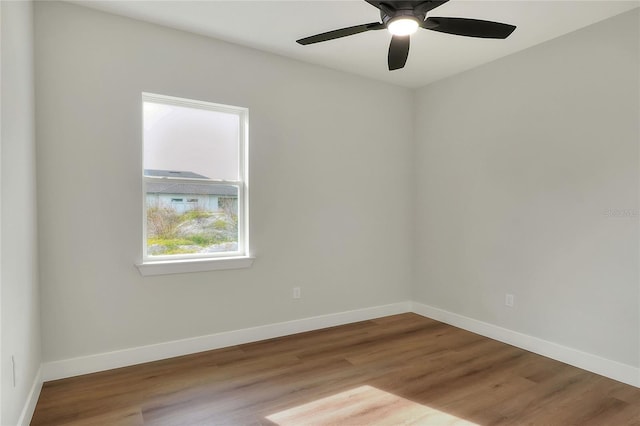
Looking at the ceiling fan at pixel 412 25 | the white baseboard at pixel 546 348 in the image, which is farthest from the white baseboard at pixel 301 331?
the ceiling fan at pixel 412 25

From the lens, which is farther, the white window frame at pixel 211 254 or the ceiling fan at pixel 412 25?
the white window frame at pixel 211 254

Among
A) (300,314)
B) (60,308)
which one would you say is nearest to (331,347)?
(300,314)

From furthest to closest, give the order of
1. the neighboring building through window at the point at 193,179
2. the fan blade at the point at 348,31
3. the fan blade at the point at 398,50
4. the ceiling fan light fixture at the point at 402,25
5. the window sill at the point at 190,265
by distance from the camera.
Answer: the neighboring building through window at the point at 193,179 → the window sill at the point at 190,265 → the fan blade at the point at 398,50 → the fan blade at the point at 348,31 → the ceiling fan light fixture at the point at 402,25

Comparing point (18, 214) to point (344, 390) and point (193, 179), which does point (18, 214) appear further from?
point (344, 390)

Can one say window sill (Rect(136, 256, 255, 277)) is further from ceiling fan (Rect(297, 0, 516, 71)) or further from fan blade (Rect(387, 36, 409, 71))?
fan blade (Rect(387, 36, 409, 71))

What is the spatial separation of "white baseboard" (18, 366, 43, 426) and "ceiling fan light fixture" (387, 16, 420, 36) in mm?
2866

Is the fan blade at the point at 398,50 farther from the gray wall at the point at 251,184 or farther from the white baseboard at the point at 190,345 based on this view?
the white baseboard at the point at 190,345

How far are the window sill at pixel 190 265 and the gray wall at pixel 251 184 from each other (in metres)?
0.07

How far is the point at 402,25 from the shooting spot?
1963 millimetres

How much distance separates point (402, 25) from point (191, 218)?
2.21 metres

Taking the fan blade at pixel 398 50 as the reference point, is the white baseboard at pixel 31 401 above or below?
below

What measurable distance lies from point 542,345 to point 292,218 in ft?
8.13

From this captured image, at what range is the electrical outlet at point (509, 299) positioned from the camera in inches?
131

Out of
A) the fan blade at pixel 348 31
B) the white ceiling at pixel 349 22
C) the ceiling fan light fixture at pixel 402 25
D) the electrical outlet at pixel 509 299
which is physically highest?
the white ceiling at pixel 349 22
